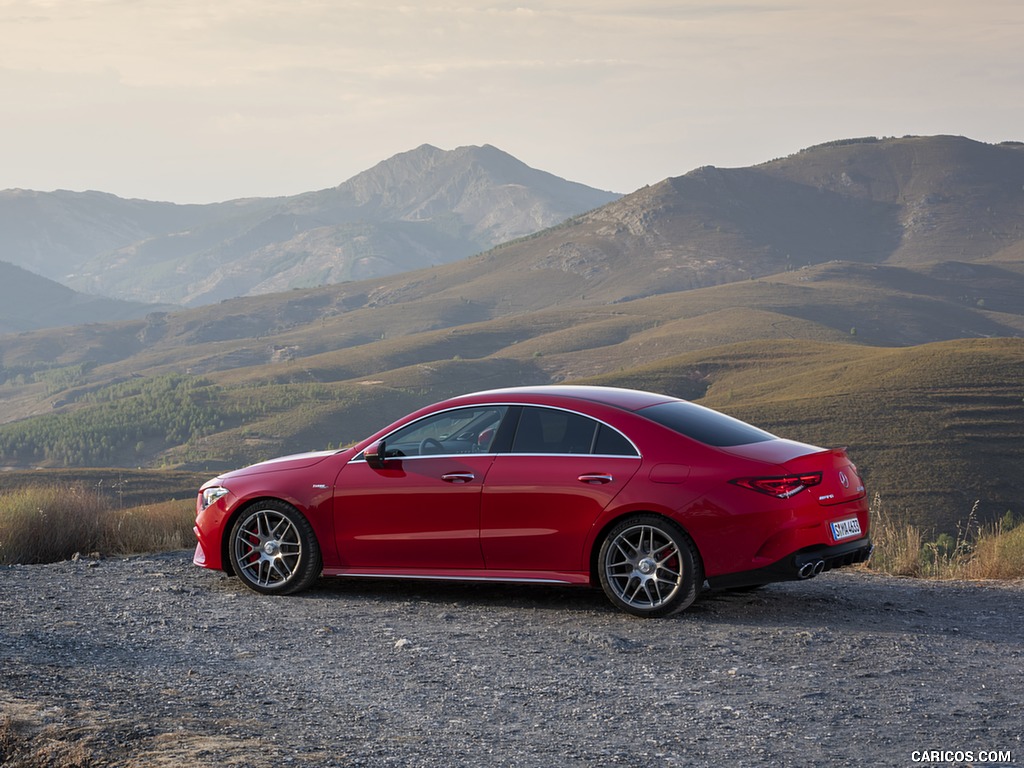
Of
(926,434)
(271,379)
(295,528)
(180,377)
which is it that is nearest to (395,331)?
(180,377)

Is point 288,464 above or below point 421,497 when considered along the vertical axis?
above

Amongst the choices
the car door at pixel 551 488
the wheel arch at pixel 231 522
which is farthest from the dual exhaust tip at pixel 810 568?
the wheel arch at pixel 231 522

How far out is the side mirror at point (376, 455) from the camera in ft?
27.8

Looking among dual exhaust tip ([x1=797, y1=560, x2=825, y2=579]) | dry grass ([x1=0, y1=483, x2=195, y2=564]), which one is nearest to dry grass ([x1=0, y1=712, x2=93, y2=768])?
dual exhaust tip ([x1=797, y1=560, x2=825, y2=579])

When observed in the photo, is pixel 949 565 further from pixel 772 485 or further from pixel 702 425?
pixel 772 485

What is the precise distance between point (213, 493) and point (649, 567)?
3.45m

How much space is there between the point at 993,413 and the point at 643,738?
2115 inches

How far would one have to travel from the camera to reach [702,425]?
26.5 ft

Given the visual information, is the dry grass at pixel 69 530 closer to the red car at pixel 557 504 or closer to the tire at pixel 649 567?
the red car at pixel 557 504

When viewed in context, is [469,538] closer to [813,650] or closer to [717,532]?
[717,532]

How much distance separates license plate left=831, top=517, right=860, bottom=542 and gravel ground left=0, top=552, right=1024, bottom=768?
1.86ft

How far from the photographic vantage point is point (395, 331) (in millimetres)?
176500

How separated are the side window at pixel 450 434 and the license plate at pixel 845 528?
7.79 feet

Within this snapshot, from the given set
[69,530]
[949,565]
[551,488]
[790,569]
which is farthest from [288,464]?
[949,565]
